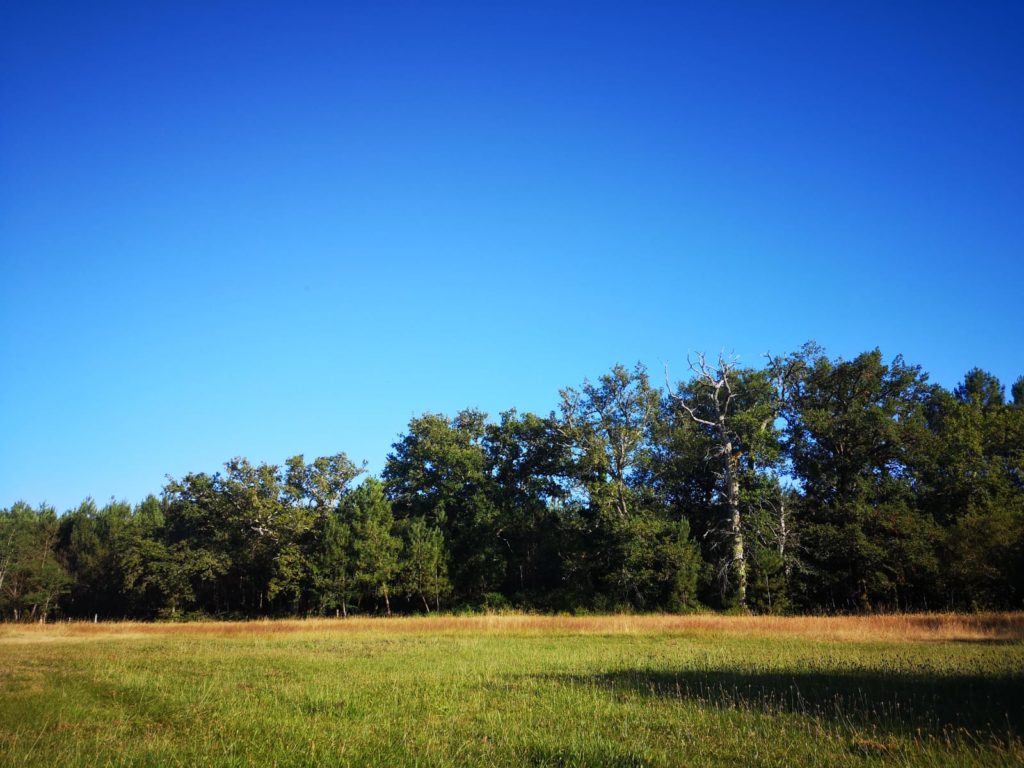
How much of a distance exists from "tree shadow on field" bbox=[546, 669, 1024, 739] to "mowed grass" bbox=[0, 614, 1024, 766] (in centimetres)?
5

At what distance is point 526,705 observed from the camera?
988 cm

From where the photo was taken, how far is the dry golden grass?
2272cm

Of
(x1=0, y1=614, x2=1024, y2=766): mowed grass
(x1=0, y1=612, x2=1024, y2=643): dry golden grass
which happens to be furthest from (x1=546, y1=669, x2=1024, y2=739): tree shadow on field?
(x1=0, y1=612, x2=1024, y2=643): dry golden grass

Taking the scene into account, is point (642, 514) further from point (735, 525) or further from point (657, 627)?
point (657, 627)

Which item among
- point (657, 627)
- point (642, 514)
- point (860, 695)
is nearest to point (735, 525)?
point (642, 514)

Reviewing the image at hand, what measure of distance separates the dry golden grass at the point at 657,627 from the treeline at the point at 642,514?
1023 centimetres

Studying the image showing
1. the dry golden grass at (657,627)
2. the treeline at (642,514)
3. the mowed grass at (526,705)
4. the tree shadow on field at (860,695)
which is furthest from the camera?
the treeline at (642,514)

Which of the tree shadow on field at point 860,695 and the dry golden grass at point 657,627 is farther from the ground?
the tree shadow on field at point 860,695

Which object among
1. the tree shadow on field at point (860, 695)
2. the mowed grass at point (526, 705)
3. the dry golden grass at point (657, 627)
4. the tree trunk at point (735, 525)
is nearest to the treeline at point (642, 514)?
the tree trunk at point (735, 525)

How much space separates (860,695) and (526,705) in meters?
5.36

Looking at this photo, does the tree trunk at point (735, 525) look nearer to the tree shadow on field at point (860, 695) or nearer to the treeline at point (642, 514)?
the treeline at point (642, 514)

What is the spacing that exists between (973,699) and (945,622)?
18.4m

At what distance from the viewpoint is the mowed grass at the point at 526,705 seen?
281 inches

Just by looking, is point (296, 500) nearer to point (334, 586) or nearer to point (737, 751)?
point (334, 586)
